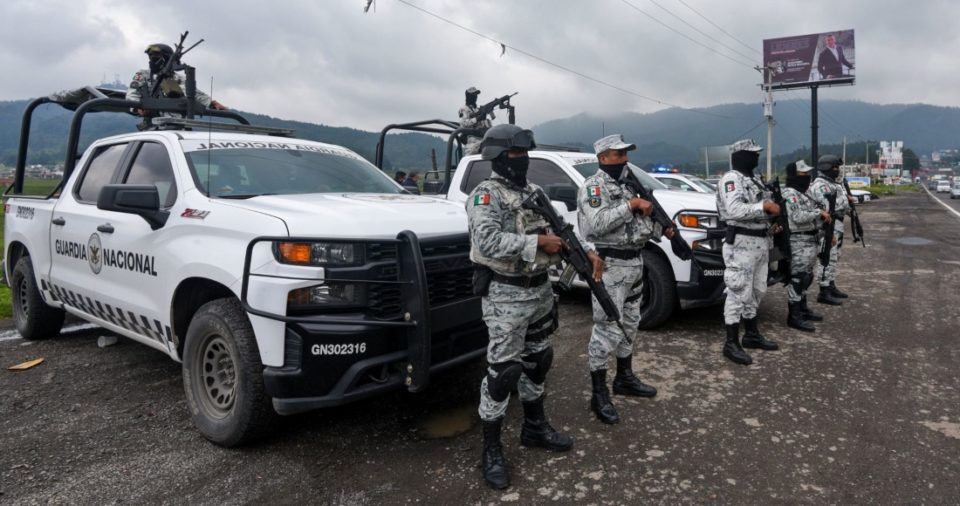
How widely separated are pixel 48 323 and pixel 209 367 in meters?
3.00

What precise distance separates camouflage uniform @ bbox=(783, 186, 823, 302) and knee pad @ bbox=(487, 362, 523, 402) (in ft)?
12.5

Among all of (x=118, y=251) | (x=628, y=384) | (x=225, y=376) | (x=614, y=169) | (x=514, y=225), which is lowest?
(x=628, y=384)

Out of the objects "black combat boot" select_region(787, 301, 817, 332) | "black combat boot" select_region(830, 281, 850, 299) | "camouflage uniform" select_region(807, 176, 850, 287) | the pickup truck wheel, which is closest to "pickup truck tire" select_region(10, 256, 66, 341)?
the pickup truck wheel

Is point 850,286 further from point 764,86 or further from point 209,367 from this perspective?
point 764,86

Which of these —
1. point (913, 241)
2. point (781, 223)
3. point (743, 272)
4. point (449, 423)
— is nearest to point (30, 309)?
point (449, 423)

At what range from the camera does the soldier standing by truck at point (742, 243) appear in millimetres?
4512

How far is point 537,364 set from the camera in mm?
2967

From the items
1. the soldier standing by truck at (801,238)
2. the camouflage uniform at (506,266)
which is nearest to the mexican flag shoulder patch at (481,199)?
the camouflage uniform at (506,266)

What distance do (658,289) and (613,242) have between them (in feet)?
5.86

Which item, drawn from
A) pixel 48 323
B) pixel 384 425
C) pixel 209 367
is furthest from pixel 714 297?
pixel 48 323

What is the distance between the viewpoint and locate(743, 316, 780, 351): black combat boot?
4.73m

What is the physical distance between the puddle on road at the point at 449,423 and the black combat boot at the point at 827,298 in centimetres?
482

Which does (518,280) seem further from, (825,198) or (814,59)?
(814,59)

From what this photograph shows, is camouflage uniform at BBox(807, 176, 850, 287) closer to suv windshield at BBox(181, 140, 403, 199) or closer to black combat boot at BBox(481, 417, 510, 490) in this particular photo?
suv windshield at BBox(181, 140, 403, 199)
